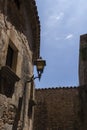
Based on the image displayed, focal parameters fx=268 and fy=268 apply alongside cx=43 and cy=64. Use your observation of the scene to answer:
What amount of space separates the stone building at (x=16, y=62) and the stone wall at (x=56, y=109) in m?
6.21

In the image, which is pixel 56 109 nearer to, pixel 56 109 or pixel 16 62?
pixel 56 109

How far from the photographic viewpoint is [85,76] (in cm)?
1173

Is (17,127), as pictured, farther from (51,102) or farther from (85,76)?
(51,102)

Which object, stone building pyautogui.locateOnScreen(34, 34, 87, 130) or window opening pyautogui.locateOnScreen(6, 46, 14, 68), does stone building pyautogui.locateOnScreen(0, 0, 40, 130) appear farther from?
stone building pyautogui.locateOnScreen(34, 34, 87, 130)

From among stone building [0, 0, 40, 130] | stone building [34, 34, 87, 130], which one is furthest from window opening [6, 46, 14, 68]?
stone building [34, 34, 87, 130]

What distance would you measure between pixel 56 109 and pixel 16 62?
27.0 ft

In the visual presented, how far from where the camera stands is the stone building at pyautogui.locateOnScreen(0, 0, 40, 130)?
6617 mm

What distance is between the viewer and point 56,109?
1522 centimetres

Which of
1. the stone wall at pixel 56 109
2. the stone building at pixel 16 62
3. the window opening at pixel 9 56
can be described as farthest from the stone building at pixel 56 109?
the window opening at pixel 9 56

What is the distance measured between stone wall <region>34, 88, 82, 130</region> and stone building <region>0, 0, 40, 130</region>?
621 centimetres

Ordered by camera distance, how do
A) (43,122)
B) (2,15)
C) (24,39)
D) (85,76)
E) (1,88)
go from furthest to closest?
(43,122), (85,76), (24,39), (2,15), (1,88)

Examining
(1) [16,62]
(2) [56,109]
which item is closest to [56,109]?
(2) [56,109]

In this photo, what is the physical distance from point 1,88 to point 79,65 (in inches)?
Result: 256

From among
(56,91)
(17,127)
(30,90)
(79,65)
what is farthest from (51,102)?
(17,127)
